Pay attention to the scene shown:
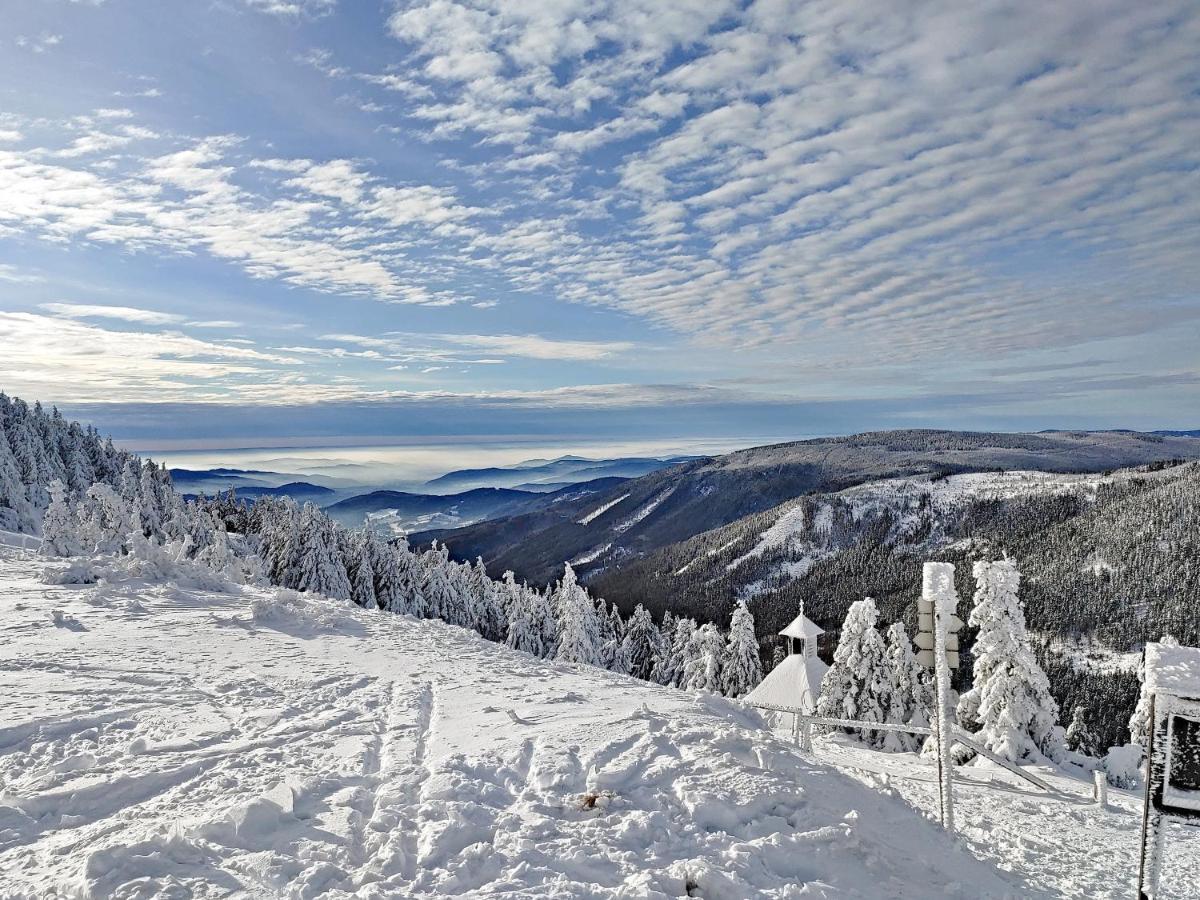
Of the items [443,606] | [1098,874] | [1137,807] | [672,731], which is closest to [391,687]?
[672,731]

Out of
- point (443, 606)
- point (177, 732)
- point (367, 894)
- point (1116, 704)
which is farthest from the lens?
point (1116, 704)

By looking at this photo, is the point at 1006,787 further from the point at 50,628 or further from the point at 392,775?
the point at 50,628

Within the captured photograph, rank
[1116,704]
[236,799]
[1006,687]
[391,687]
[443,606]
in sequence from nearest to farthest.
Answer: [236,799] < [391,687] < [1006,687] < [443,606] < [1116,704]

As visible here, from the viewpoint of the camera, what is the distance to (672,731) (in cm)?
907

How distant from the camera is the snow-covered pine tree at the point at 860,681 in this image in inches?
1308

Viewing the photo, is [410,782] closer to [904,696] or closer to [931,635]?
[931,635]

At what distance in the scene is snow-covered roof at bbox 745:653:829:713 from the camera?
33656 mm

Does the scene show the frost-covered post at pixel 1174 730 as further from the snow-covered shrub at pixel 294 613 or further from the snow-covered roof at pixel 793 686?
the snow-covered roof at pixel 793 686

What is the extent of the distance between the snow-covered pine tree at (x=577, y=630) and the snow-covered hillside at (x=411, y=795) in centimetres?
3424

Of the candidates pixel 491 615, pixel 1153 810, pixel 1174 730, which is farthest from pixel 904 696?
pixel 491 615

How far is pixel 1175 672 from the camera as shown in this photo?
207 inches

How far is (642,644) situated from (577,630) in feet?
78.8

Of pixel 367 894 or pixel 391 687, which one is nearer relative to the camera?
pixel 367 894

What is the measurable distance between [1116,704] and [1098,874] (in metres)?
153
